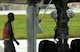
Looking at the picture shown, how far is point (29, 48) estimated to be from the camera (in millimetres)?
9211

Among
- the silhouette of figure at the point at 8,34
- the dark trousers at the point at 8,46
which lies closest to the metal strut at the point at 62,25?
the silhouette of figure at the point at 8,34

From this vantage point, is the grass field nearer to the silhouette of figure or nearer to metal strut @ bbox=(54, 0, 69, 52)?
the silhouette of figure

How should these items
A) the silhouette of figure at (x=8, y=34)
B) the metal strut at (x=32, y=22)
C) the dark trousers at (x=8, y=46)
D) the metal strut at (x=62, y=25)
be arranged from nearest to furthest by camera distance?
the metal strut at (x=62, y=25)
the metal strut at (x=32, y=22)
the silhouette of figure at (x=8, y=34)
the dark trousers at (x=8, y=46)

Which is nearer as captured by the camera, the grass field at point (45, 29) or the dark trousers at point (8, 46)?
the dark trousers at point (8, 46)

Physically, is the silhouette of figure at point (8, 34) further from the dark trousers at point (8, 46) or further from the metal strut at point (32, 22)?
the metal strut at point (32, 22)

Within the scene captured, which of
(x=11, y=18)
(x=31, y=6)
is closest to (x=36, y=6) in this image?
(x=31, y=6)

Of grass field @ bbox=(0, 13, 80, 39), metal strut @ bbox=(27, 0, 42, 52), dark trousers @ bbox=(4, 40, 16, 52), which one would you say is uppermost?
metal strut @ bbox=(27, 0, 42, 52)

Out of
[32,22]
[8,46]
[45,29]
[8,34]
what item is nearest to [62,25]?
[32,22]

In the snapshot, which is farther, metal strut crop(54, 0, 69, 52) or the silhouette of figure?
the silhouette of figure

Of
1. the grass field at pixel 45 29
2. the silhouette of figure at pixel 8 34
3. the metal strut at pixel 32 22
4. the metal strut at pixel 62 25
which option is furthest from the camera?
the grass field at pixel 45 29

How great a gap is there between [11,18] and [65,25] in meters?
2.83

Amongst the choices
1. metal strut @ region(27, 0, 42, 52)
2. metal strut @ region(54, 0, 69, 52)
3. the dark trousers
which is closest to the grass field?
the dark trousers

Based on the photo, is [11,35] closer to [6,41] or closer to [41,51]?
[6,41]

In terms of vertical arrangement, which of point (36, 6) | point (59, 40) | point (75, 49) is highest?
point (36, 6)
